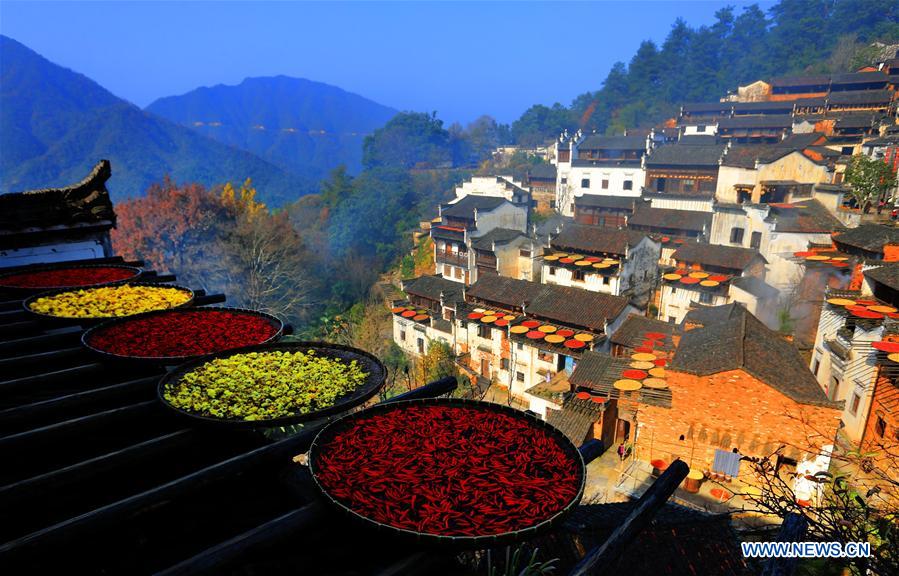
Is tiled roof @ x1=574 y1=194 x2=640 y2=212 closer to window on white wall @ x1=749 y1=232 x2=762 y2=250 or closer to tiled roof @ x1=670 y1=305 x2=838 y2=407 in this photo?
window on white wall @ x1=749 y1=232 x2=762 y2=250

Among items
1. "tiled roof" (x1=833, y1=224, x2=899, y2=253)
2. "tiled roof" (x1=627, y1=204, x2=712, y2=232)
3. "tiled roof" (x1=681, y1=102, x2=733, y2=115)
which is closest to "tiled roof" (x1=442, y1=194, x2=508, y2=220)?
"tiled roof" (x1=627, y1=204, x2=712, y2=232)

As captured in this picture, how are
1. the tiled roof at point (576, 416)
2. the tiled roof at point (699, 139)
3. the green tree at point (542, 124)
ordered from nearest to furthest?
the tiled roof at point (576, 416), the tiled roof at point (699, 139), the green tree at point (542, 124)

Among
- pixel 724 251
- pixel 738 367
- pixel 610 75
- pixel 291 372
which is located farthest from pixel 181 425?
pixel 610 75

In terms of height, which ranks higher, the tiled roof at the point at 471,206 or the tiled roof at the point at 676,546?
the tiled roof at the point at 471,206

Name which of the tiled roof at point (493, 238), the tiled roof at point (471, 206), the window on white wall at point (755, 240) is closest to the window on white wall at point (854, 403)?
the window on white wall at point (755, 240)

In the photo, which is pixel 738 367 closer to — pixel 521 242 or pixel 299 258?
pixel 521 242

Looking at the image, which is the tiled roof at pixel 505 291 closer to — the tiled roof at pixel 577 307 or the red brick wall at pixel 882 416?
the tiled roof at pixel 577 307

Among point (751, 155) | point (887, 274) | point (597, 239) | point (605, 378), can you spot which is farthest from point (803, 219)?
point (605, 378)
